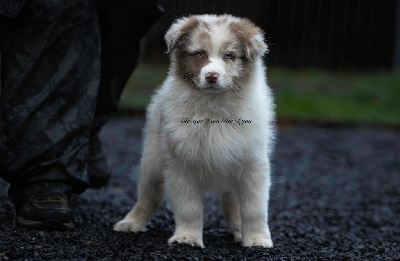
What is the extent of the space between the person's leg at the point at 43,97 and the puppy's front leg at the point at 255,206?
2.92 ft

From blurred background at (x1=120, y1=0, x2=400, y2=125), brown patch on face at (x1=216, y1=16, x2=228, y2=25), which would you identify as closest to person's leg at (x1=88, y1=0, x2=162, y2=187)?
brown patch on face at (x1=216, y1=16, x2=228, y2=25)

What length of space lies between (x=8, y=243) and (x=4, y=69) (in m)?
1.02

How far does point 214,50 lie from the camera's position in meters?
3.18

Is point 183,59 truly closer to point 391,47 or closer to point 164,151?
point 164,151

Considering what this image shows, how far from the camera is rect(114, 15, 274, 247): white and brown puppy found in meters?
3.23

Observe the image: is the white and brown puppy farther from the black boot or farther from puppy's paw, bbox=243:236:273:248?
the black boot

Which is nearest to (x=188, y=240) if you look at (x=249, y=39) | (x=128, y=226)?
(x=128, y=226)

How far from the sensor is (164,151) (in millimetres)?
3412

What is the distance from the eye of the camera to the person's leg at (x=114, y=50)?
14.1ft

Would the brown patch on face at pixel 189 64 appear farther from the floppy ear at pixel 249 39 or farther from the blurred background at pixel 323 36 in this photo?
the blurred background at pixel 323 36

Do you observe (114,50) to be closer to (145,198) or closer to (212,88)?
(145,198)

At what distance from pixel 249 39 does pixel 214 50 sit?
0.21 m

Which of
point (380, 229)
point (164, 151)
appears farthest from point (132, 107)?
point (164, 151)

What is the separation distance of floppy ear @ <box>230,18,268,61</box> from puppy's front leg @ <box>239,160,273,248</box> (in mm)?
564
